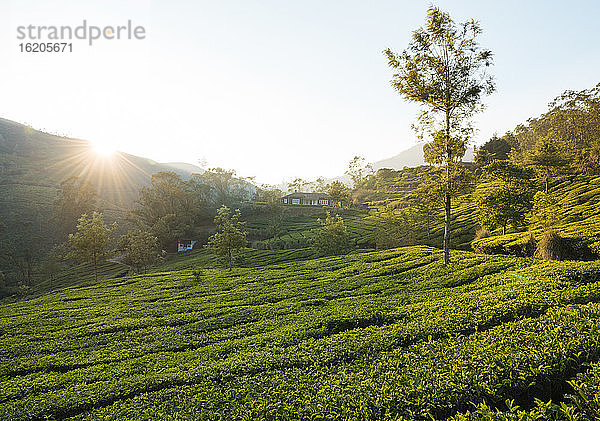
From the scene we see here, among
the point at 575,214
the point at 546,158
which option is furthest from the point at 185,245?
the point at 546,158

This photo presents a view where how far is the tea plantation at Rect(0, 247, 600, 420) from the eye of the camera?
5055 millimetres

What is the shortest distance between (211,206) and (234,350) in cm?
6521

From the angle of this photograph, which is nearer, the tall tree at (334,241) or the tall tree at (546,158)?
the tall tree at (334,241)

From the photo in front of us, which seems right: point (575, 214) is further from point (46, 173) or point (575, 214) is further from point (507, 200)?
point (46, 173)

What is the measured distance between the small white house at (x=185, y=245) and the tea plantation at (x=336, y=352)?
39.6 meters

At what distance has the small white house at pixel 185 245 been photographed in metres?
56.2

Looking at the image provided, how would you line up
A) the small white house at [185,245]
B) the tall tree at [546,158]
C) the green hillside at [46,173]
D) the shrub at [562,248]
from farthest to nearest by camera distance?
the green hillside at [46,173] < the small white house at [185,245] < the tall tree at [546,158] < the shrub at [562,248]

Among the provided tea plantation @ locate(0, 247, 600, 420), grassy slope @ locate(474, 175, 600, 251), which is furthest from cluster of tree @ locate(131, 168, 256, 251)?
grassy slope @ locate(474, 175, 600, 251)

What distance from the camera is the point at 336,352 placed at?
26.6 ft

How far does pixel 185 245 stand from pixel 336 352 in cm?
5419

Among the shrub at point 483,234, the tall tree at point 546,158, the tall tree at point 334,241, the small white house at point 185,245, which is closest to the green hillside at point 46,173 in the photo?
the small white house at point 185,245

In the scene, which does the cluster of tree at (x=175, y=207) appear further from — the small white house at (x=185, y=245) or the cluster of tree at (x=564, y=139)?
the cluster of tree at (x=564, y=139)

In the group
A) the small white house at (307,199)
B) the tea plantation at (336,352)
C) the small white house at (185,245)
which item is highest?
the small white house at (307,199)

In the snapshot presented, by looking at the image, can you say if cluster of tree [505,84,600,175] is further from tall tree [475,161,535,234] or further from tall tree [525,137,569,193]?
tall tree [475,161,535,234]
